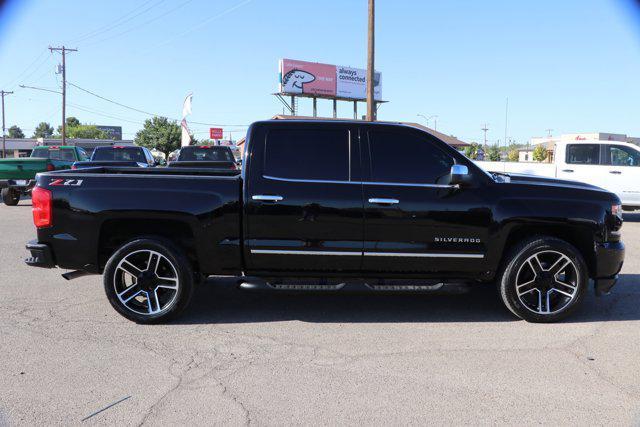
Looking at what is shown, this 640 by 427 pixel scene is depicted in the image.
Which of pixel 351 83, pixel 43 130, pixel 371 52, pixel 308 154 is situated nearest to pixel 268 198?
pixel 308 154

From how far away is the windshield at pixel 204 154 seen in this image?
1384 cm

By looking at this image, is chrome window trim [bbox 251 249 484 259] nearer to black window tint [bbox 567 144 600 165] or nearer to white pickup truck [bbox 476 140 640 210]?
white pickup truck [bbox 476 140 640 210]

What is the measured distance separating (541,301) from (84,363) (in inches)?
161

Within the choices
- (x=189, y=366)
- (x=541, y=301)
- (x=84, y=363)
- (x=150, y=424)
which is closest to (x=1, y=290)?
(x=84, y=363)

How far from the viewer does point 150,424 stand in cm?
304

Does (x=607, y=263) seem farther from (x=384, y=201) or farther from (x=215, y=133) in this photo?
(x=215, y=133)

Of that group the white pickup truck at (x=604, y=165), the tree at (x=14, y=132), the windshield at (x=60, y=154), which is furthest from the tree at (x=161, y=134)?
the tree at (x=14, y=132)

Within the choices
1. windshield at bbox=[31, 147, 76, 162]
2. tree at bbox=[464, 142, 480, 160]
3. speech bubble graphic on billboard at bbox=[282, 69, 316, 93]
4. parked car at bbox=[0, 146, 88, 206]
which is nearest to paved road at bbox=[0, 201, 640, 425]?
parked car at bbox=[0, 146, 88, 206]

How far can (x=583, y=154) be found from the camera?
13109 mm

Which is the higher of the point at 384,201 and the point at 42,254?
the point at 384,201

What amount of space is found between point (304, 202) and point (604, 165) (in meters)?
11.1

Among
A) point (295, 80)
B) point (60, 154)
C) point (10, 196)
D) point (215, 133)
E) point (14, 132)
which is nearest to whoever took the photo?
point (10, 196)

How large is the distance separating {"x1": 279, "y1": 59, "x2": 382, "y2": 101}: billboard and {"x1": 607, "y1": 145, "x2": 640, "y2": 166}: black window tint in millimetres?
40293

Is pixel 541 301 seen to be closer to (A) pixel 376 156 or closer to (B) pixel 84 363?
(A) pixel 376 156
